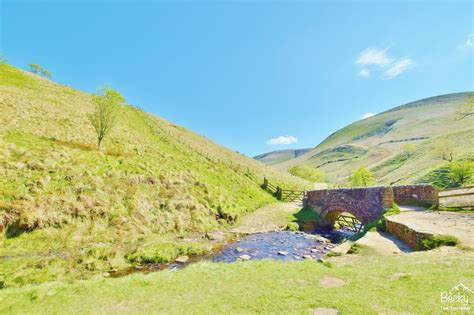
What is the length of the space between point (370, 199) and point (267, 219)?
441 inches

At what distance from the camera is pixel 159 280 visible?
9680 millimetres

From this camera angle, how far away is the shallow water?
1591cm

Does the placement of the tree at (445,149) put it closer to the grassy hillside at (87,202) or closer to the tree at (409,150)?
the tree at (409,150)

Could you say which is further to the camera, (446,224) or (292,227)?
(292,227)

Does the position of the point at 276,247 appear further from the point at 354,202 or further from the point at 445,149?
the point at 445,149

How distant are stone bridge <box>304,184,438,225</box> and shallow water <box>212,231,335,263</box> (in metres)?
5.68

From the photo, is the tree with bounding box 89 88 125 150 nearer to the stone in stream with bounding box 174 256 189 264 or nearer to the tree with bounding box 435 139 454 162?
the stone in stream with bounding box 174 256 189 264

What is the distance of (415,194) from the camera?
843 inches

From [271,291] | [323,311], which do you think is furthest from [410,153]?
[323,311]

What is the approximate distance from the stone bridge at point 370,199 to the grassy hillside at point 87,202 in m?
9.68

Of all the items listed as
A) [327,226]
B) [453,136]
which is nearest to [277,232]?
[327,226]

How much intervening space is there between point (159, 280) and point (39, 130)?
3012 centimetres

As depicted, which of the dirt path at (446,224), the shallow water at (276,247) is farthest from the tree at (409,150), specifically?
the shallow water at (276,247)

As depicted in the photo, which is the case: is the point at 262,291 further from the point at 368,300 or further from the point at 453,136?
the point at 453,136
